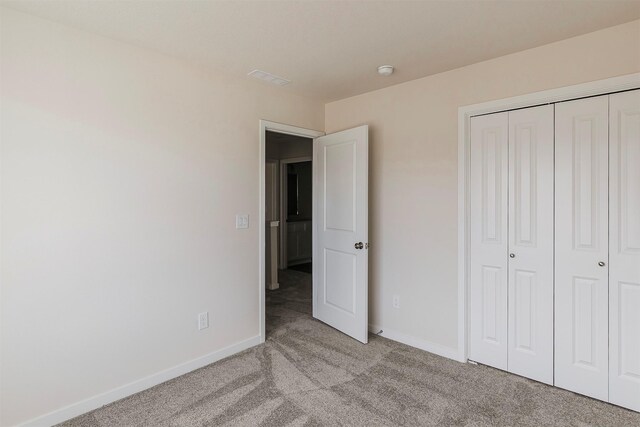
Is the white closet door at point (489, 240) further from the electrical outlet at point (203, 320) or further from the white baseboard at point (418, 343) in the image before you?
the electrical outlet at point (203, 320)

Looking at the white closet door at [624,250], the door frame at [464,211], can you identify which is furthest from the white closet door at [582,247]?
the door frame at [464,211]

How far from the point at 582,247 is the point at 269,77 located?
2.67 metres

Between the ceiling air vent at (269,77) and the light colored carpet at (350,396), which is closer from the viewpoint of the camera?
the light colored carpet at (350,396)

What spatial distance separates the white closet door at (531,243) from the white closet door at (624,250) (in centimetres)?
32

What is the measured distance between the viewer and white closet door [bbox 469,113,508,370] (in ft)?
8.26

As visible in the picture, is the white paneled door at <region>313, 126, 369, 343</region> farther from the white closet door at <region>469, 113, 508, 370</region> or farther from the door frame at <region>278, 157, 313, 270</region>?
the door frame at <region>278, 157, 313, 270</region>

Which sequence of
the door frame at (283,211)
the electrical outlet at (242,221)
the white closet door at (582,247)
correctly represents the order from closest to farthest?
the white closet door at (582,247) < the electrical outlet at (242,221) < the door frame at (283,211)

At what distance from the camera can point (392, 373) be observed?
251 centimetres

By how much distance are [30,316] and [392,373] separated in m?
2.38

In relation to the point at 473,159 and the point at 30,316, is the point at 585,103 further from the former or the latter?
the point at 30,316

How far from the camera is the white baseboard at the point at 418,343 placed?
2747mm

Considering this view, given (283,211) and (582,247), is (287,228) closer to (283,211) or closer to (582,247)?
(283,211)

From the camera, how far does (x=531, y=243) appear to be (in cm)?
239

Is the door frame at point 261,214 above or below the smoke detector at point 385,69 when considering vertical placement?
below
